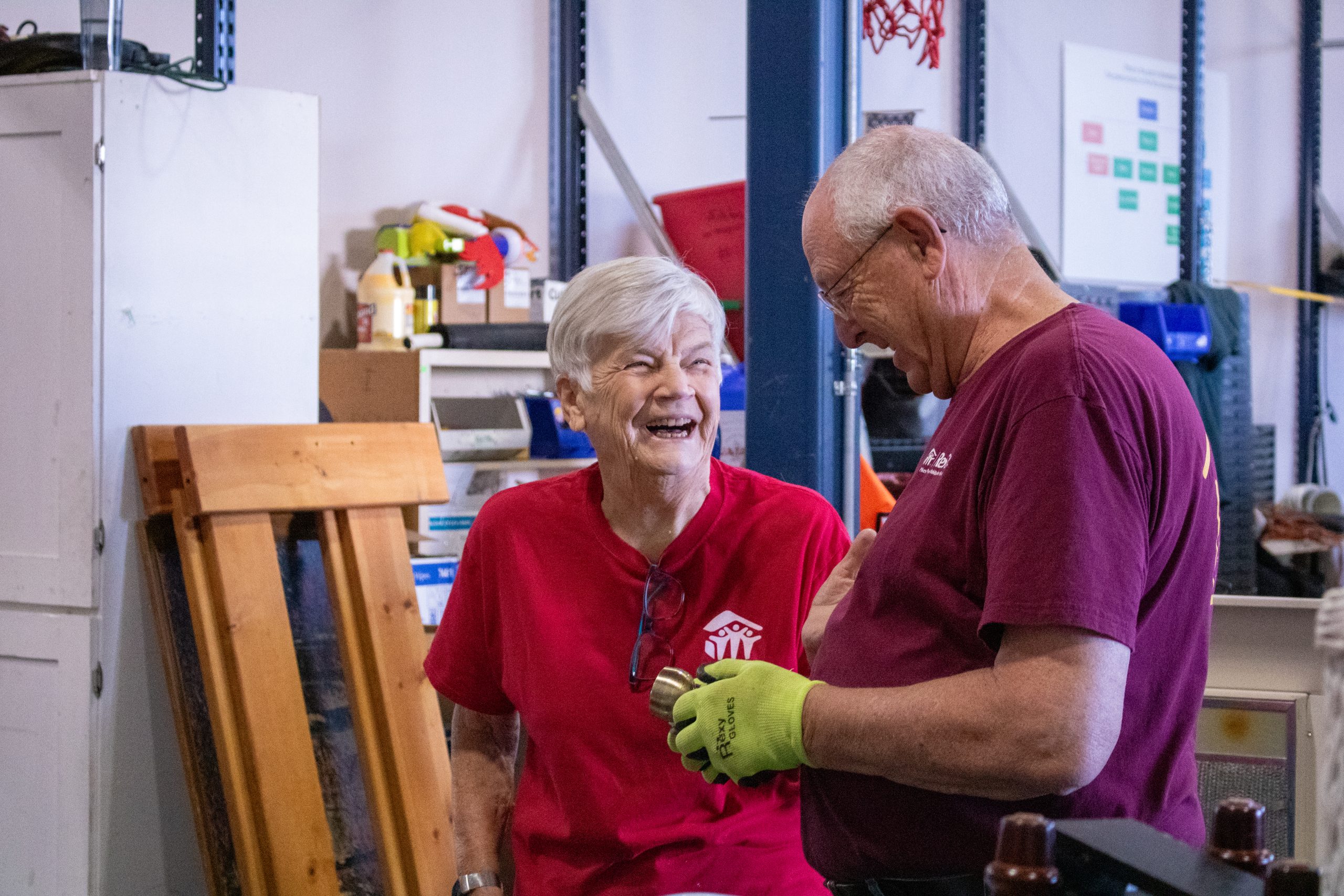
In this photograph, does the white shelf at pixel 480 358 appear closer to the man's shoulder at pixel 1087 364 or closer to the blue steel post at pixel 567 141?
the blue steel post at pixel 567 141

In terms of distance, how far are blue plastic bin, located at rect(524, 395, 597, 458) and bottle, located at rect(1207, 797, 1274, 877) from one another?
352cm

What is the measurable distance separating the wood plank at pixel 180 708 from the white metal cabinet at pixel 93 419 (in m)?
0.03

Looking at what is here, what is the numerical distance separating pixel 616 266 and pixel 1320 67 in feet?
24.7

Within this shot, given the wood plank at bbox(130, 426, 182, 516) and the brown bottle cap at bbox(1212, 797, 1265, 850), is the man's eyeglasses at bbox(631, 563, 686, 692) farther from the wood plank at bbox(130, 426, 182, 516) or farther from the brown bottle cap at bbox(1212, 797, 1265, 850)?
the wood plank at bbox(130, 426, 182, 516)

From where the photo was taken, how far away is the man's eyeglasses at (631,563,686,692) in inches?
66.7

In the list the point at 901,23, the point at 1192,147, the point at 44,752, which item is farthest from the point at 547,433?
the point at 1192,147

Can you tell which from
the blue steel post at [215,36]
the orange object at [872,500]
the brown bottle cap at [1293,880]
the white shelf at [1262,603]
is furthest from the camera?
the orange object at [872,500]

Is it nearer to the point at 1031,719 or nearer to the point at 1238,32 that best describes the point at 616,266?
the point at 1031,719

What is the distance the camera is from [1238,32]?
7.76m

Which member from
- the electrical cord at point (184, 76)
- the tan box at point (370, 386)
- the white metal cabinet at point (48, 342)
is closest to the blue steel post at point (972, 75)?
the tan box at point (370, 386)

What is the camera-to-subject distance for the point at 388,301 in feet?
13.5

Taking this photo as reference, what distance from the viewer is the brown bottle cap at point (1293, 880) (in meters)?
0.63

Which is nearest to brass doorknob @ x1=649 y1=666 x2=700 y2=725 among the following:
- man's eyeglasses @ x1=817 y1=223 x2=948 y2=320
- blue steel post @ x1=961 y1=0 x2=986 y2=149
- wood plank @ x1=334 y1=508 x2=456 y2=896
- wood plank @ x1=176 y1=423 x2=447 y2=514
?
man's eyeglasses @ x1=817 y1=223 x2=948 y2=320

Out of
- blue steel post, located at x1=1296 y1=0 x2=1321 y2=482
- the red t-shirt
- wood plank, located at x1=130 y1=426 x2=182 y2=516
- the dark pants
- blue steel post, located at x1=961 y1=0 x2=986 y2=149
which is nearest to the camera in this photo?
the dark pants
